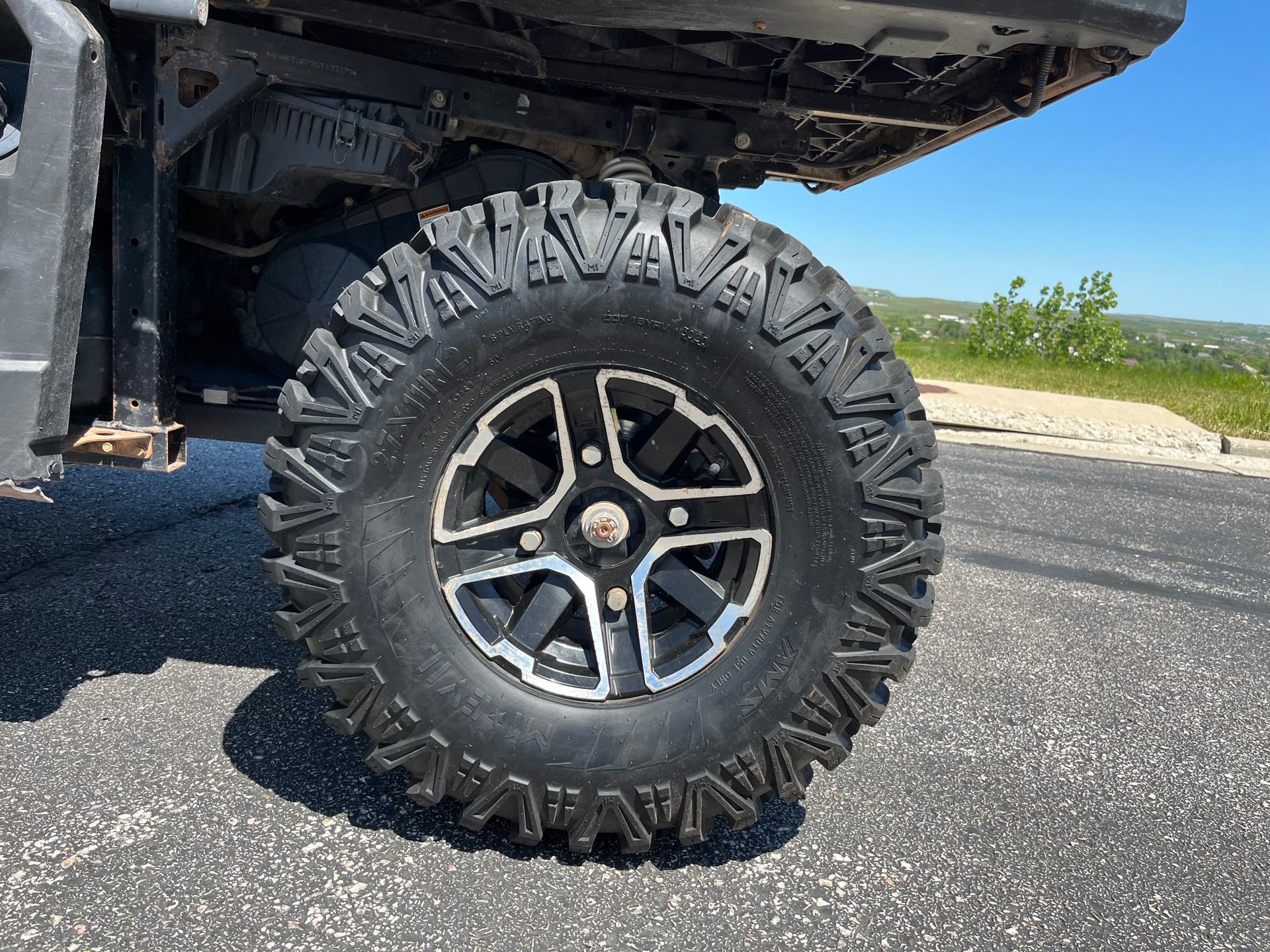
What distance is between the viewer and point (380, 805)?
6.66ft

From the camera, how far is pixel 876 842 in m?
2.04

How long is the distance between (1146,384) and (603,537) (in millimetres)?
15285

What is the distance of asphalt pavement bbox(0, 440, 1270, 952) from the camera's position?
5.60 ft

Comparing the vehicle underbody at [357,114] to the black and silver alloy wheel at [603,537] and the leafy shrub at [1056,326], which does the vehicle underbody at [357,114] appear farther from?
the leafy shrub at [1056,326]

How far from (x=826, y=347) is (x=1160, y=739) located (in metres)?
1.87

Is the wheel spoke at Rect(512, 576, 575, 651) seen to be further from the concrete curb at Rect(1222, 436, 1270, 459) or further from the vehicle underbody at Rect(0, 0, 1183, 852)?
the concrete curb at Rect(1222, 436, 1270, 459)

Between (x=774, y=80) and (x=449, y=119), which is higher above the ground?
(x=774, y=80)

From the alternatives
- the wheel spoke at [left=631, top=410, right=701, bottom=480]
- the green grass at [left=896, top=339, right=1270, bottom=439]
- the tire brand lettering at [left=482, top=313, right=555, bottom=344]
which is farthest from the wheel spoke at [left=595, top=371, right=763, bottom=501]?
the green grass at [left=896, top=339, right=1270, bottom=439]

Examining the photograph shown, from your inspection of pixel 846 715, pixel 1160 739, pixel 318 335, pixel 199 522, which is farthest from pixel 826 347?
pixel 199 522

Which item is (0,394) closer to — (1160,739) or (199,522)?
(199,522)

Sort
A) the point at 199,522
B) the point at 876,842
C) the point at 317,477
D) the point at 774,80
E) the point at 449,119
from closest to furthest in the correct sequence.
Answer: the point at 317,477, the point at 876,842, the point at 449,119, the point at 774,80, the point at 199,522

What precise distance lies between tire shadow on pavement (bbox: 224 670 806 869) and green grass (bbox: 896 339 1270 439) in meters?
8.94

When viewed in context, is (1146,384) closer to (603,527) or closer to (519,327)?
(603,527)

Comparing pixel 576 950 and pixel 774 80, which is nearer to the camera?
pixel 576 950
